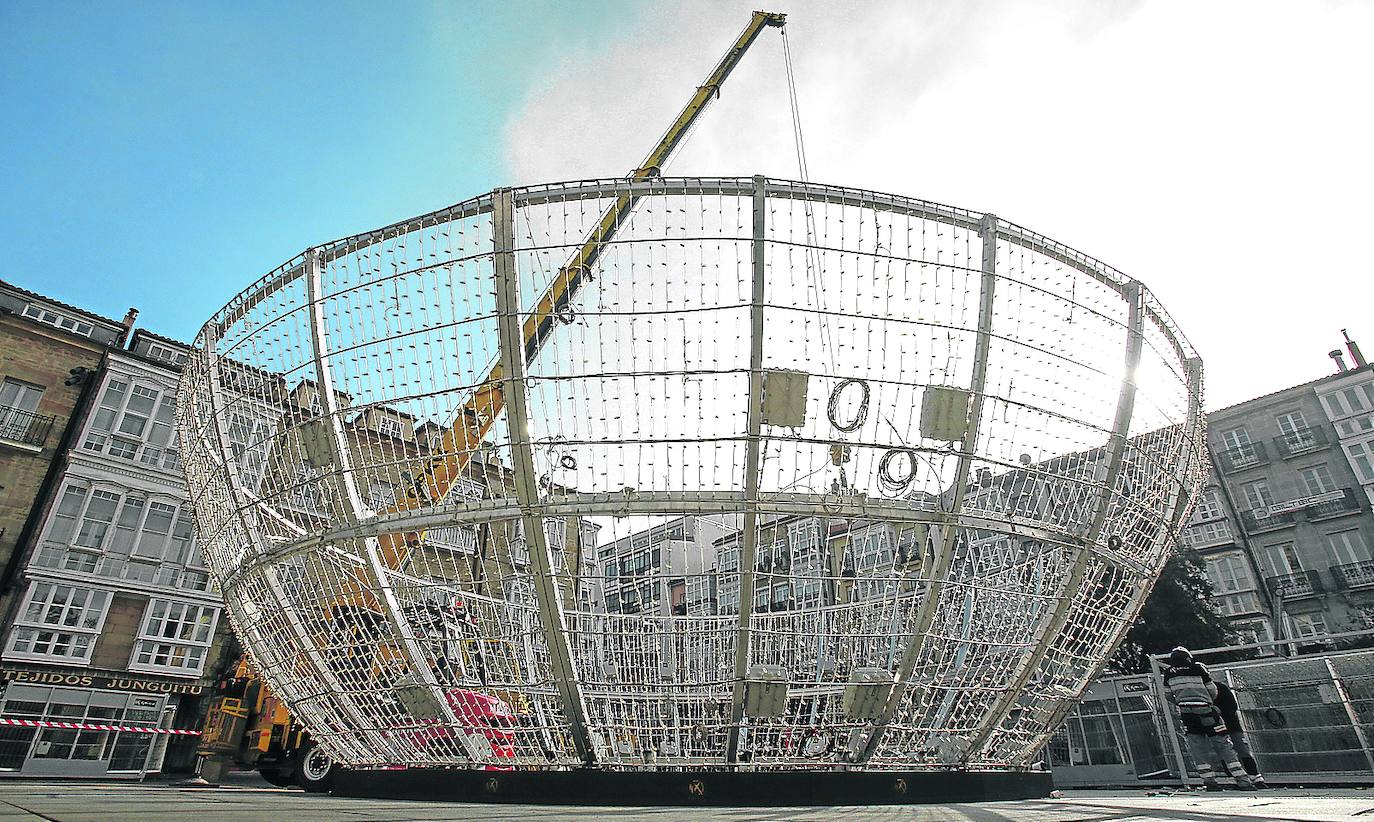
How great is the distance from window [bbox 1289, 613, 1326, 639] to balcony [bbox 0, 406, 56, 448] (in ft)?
172

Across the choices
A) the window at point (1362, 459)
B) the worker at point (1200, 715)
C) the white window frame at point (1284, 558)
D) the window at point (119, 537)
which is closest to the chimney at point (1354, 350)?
the window at point (1362, 459)

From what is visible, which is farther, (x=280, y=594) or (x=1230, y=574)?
(x=1230, y=574)

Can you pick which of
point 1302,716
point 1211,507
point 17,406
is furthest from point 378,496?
point 1211,507

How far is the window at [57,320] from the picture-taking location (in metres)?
26.2

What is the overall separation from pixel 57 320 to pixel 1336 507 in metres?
56.3

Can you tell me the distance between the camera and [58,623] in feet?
74.0

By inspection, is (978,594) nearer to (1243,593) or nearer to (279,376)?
(279,376)

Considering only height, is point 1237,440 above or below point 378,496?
above

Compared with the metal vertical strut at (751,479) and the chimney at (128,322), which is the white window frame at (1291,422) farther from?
the chimney at (128,322)

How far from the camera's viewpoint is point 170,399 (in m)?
27.0

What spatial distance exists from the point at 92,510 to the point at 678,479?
90.9 ft

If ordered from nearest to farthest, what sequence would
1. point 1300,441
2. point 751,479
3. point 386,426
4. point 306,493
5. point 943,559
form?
point 751,479 < point 943,559 < point 386,426 < point 306,493 < point 1300,441

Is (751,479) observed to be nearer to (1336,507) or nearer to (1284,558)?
(1284,558)

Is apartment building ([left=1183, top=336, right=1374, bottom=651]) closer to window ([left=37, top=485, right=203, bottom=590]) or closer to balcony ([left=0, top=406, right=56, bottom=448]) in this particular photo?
window ([left=37, top=485, right=203, bottom=590])
